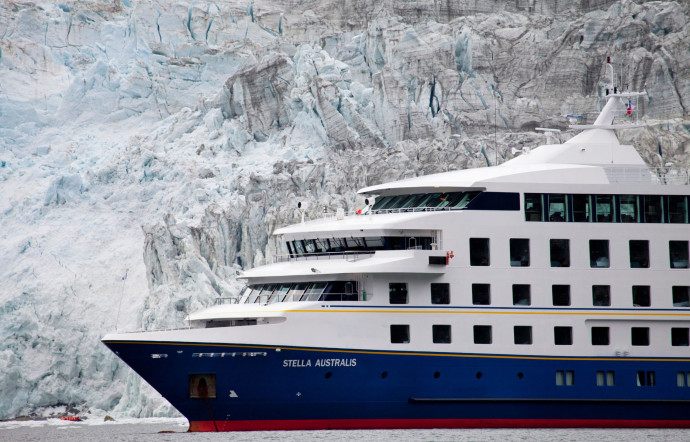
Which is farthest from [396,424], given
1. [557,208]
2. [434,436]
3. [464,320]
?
[557,208]

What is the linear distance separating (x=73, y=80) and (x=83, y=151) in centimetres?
395

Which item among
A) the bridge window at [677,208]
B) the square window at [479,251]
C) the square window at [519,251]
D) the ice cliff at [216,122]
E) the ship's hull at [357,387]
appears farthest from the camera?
the ice cliff at [216,122]

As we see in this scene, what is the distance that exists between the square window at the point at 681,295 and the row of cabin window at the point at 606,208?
60.9 inches

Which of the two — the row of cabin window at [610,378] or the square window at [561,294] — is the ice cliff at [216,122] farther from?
the row of cabin window at [610,378]

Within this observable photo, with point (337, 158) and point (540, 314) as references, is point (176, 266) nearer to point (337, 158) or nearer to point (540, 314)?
point (337, 158)

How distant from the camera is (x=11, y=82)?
4706 centimetres

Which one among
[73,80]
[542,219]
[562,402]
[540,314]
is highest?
[73,80]

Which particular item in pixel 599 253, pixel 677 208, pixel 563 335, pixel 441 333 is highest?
pixel 677 208

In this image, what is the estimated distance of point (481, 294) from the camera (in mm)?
22344

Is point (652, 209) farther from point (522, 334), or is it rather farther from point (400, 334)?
point (400, 334)

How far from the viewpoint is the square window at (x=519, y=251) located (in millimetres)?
22641

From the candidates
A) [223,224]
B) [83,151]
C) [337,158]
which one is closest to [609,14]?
[337,158]

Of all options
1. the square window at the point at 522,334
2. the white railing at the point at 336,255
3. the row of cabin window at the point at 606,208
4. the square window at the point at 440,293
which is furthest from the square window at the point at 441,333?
the row of cabin window at the point at 606,208

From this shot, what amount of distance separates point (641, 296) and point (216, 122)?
24.2 meters
